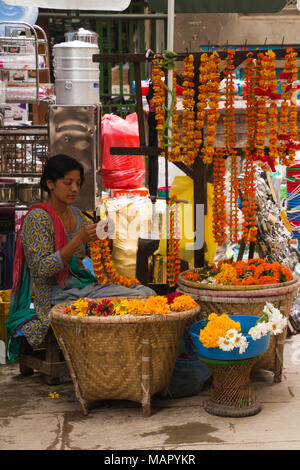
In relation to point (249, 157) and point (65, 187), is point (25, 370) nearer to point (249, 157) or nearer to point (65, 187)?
point (65, 187)

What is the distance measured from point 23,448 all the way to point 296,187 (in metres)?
4.87

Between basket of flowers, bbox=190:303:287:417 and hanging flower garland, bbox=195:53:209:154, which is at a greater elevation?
hanging flower garland, bbox=195:53:209:154

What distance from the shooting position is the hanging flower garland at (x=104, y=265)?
15.4ft

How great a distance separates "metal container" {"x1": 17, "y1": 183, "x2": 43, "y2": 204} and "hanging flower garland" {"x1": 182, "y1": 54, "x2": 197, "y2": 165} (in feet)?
4.31

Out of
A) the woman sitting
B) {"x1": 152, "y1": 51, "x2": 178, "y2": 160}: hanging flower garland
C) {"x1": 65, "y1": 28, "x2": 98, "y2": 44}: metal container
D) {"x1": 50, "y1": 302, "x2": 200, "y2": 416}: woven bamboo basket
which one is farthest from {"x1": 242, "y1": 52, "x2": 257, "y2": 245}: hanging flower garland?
{"x1": 65, "y1": 28, "x2": 98, "y2": 44}: metal container

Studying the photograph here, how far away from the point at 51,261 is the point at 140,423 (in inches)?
43.2

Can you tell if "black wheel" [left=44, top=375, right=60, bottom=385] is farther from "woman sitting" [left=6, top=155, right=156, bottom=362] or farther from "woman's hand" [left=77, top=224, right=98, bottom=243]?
"woman's hand" [left=77, top=224, right=98, bottom=243]

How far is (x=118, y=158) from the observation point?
612 cm

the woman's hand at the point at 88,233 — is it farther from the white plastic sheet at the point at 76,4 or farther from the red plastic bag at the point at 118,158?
the red plastic bag at the point at 118,158

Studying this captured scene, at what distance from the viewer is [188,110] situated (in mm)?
4723

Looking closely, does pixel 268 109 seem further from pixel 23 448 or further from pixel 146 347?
pixel 23 448

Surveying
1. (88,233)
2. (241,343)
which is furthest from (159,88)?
(241,343)

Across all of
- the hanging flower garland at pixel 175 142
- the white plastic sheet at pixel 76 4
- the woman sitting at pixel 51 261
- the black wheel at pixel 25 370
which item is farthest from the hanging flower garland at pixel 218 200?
the black wheel at pixel 25 370

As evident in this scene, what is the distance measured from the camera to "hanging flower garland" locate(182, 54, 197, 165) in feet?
15.3
